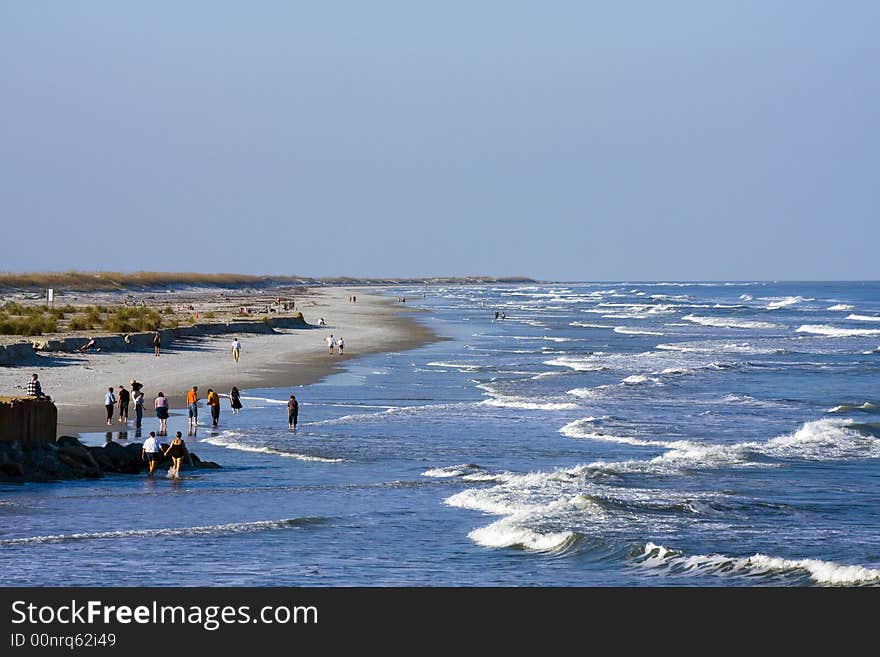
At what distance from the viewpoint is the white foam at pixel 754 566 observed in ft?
53.5

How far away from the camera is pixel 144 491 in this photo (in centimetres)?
2247

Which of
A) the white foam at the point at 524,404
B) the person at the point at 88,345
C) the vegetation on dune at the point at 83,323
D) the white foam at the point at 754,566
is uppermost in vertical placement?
the vegetation on dune at the point at 83,323

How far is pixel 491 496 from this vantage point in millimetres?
22141

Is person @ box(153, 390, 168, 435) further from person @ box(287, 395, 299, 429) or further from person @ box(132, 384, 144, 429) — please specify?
person @ box(287, 395, 299, 429)

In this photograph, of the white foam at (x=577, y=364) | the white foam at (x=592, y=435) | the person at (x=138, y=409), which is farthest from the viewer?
the white foam at (x=577, y=364)

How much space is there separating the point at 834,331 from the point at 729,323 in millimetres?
12878

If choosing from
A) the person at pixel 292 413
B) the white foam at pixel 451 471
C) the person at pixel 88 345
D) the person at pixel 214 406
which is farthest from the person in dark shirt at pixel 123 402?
the person at pixel 88 345

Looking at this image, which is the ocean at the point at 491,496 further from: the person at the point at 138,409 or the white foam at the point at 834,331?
the white foam at the point at 834,331

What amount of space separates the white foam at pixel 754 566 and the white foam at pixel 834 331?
65953 millimetres

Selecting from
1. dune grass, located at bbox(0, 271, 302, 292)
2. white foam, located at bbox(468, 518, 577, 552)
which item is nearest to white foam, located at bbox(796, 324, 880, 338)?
white foam, located at bbox(468, 518, 577, 552)
